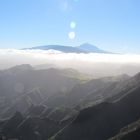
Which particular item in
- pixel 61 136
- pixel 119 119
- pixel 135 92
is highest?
pixel 135 92

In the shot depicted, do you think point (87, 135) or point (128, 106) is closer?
point (87, 135)

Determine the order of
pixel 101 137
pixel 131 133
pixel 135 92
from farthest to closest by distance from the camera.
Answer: pixel 135 92 < pixel 101 137 < pixel 131 133

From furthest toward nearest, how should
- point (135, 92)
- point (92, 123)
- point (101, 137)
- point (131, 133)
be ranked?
point (135, 92) < point (92, 123) < point (101, 137) < point (131, 133)

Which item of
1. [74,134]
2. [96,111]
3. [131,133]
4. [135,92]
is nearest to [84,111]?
[96,111]

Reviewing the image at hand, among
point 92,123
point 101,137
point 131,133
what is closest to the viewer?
point 131,133

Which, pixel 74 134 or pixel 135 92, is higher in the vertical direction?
pixel 135 92

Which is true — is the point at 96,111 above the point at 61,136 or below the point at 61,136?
above

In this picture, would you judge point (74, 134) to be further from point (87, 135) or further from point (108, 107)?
point (108, 107)

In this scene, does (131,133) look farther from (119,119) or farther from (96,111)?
(96,111)

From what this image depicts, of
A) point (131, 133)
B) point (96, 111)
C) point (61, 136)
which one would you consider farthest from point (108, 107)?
point (131, 133)
